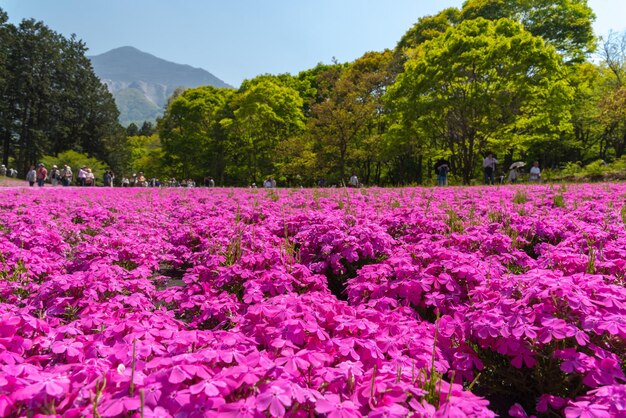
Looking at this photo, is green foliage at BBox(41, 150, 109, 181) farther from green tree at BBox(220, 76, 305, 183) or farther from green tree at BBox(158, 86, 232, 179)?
green tree at BBox(220, 76, 305, 183)

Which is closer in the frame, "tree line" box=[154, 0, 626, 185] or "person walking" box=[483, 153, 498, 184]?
"person walking" box=[483, 153, 498, 184]

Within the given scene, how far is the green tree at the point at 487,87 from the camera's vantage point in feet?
74.4

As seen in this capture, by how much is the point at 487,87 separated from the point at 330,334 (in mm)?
25279

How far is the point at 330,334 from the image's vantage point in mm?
2338

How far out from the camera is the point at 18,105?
5619cm

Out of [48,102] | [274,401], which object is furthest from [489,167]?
[48,102]

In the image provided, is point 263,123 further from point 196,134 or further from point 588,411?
point 588,411

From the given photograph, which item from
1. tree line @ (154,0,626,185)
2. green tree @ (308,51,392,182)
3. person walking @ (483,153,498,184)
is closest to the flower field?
person walking @ (483,153,498,184)

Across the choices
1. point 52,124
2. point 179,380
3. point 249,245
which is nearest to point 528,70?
point 249,245

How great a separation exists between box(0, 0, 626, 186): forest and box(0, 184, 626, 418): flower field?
21.5 m

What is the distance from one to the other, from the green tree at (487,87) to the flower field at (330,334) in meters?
21.5

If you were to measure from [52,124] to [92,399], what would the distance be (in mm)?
69668

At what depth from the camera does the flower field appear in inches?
55.8

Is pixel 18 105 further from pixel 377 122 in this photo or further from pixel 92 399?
pixel 92 399
